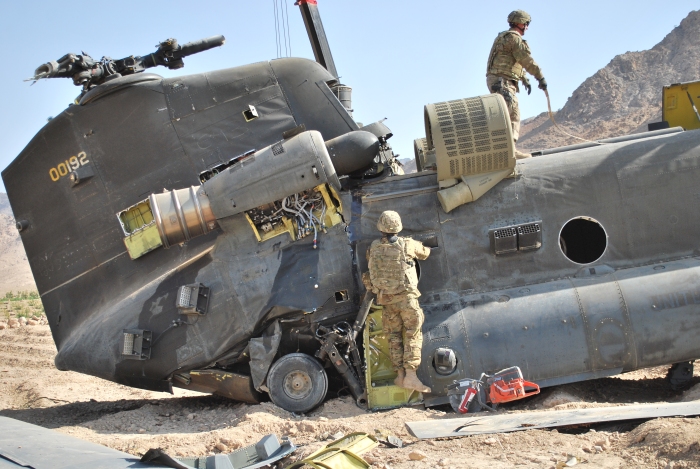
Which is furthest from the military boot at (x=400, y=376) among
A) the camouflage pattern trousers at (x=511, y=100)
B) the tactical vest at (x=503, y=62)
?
the tactical vest at (x=503, y=62)

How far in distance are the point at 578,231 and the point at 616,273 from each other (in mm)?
904

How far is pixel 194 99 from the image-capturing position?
24.5 ft

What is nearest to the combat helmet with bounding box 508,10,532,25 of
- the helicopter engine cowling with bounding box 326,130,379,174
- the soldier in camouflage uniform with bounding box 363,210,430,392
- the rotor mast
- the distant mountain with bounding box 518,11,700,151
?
the helicopter engine cowling with bounding box 326,130,379,174

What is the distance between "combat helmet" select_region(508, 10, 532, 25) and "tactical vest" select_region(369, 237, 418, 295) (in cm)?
314

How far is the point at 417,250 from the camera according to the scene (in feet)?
21.9

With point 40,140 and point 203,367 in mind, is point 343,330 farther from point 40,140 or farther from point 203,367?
point 40,140

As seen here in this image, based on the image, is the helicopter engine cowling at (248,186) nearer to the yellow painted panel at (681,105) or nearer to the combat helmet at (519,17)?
the combat helmet at (519,17)

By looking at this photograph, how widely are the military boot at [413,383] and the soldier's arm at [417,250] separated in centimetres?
105

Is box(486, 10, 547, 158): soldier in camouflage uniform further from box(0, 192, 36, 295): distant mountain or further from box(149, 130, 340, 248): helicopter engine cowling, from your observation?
box(0, 192, 36, 295): distant mountain

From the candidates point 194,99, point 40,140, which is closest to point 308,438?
point 194,99

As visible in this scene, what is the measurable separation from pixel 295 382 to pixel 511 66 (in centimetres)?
413

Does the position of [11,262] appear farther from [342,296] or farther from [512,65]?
[512,65]

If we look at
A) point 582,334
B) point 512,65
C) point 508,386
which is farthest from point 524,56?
point 508,386

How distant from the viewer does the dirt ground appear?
4.51 meters
